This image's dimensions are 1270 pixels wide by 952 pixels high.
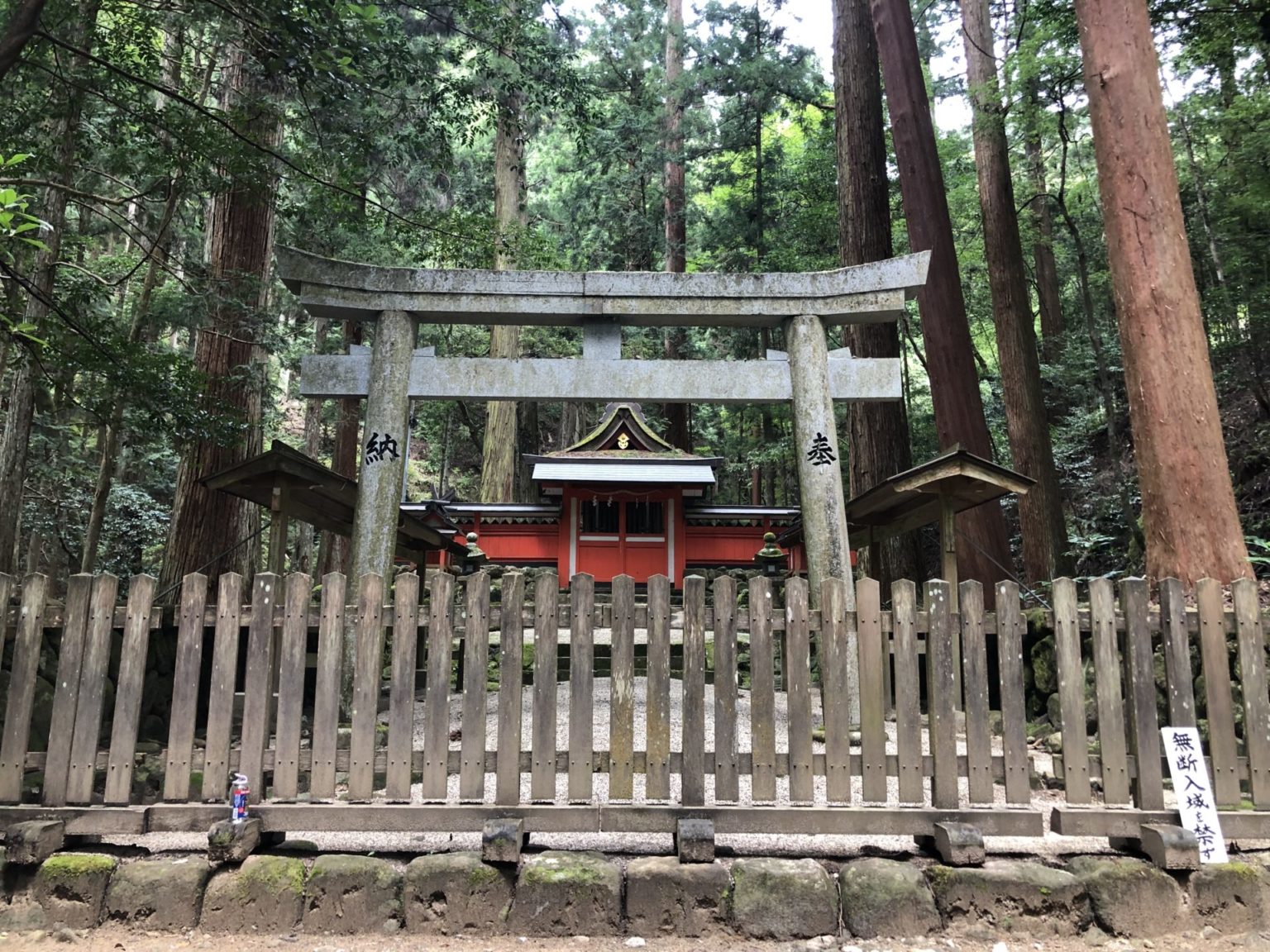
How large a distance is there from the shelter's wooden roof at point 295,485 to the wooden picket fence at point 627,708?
2217 mm

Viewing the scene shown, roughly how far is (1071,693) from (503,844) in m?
2.64

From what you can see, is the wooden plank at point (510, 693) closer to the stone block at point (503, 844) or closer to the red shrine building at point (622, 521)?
the stone block at point (503, 844)

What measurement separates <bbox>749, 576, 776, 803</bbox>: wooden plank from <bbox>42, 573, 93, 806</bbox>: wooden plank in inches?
121

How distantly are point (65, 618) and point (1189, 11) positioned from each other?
12.3 metres

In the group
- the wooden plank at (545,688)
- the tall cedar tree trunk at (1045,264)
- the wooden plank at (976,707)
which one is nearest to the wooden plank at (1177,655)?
the wooden plank at (976,707)

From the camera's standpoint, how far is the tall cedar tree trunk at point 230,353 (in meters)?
7.11

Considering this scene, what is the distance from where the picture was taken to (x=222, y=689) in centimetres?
333

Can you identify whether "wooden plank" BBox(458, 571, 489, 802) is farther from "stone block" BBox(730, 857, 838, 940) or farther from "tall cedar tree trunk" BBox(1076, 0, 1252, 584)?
"tall cedar tree trunk" BBox(1076, 0, 1252, 584)

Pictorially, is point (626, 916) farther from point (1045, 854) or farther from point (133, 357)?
point (133, 357)

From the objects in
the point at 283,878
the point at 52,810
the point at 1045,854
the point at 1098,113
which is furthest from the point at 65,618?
the point at 1098,113

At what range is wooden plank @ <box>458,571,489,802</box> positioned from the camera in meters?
3.28

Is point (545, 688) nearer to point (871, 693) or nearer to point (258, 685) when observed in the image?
point (258, 685)

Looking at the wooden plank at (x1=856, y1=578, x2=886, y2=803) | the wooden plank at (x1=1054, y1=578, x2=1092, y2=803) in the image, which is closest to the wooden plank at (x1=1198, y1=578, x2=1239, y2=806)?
the wooden plank at (x1=1054, y1=578, x2=1092, y2=803)

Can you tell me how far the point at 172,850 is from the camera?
332 centimetres
